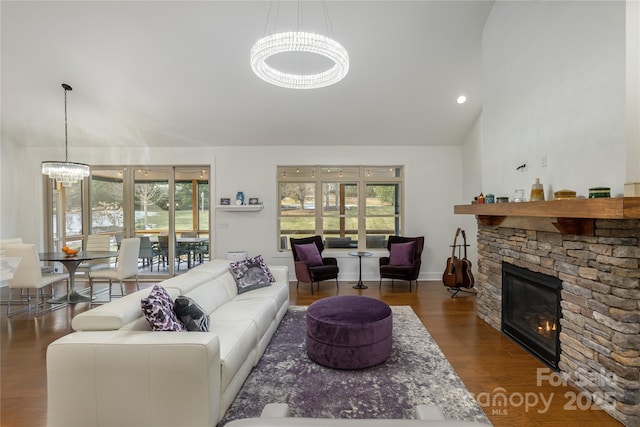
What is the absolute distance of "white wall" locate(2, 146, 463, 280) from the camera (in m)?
6.05

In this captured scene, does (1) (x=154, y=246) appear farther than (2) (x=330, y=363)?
Yes

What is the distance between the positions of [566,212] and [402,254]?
11.1 feet

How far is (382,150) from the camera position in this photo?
20.1 ft

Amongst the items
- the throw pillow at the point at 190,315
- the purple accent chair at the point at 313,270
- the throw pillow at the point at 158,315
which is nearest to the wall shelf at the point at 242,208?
the purple accent chair at the point at 313,270

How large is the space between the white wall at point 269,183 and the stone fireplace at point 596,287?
9.97ft

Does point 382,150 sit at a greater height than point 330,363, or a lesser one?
greater

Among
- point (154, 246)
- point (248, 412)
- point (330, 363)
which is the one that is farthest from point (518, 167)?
point (154, 246)

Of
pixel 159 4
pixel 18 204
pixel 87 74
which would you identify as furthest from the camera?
pixel 18 204

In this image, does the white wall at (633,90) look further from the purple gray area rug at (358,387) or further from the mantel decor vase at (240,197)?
the mantel decor vase at (240,197)

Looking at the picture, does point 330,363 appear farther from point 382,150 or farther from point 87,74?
point 87,74

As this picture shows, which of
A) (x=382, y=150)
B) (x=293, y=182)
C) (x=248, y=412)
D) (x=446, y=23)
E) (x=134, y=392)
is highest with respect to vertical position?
(x=446, y=23)

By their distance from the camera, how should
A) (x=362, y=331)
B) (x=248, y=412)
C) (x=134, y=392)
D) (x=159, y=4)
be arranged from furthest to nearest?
(x=159, y=4)
(x=362, y=331)
(x=248, y=412)
(x=134, y=392)

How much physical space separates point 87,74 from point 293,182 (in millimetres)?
3627

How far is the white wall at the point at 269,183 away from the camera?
6047mm
